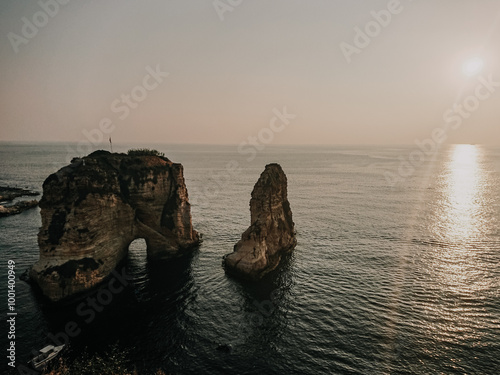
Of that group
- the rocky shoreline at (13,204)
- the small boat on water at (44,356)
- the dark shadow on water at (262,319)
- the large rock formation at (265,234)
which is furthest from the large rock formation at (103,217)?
the rocky shoreline at (13,204)

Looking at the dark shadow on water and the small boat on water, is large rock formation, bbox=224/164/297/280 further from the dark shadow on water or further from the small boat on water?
the small boat on water

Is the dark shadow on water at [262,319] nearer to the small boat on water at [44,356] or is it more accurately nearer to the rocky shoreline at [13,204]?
the small boat on water at [44,356]

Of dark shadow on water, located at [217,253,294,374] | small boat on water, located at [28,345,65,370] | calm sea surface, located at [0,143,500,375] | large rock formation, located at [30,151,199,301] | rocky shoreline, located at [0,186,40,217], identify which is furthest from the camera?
rocky shoreline, located at [0,186,40,217]

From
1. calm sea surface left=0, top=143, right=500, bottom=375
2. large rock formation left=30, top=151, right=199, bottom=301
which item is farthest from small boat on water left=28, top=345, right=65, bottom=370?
large rock formation left=30, top=151, right=199, bottom=301

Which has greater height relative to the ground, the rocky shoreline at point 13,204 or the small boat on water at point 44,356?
the rocky shoreline at point 13,204

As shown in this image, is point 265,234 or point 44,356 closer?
point 44,356

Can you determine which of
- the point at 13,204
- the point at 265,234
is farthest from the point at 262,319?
the point at 13,204

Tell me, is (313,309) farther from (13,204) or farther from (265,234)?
(13,204)
